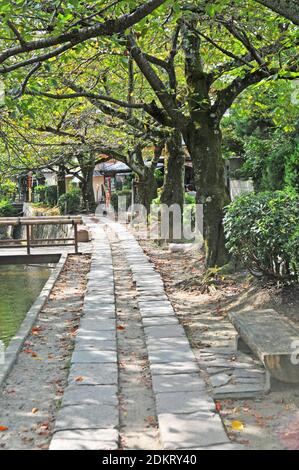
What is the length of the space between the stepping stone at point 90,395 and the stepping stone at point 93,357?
0.71 meters

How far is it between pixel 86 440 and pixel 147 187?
57.5ft

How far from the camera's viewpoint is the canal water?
9303 mm

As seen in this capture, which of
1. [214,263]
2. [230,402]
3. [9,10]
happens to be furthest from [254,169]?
[230,402]

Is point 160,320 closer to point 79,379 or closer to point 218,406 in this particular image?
point 79,379

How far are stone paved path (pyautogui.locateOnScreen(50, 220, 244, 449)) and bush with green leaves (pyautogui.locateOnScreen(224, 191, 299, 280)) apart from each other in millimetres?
1318

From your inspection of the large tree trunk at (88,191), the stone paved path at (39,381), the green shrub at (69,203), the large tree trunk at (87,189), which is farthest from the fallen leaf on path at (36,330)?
the large tree trunk at (88,191)

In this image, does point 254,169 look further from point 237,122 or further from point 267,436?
point 267,436

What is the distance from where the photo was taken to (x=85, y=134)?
18453 mm

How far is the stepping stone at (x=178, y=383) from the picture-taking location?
454cm

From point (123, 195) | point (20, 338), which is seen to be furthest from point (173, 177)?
point (123, 195)

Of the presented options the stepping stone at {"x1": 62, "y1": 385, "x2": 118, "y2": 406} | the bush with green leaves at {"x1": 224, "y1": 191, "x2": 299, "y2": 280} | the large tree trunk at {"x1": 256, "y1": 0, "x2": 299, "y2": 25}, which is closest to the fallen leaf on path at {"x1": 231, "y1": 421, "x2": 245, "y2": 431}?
the stepping stone at {"x1": 62, "y1": 385, "x2": 118, "y2": 406}

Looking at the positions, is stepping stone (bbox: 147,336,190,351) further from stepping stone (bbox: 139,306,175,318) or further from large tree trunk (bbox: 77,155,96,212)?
large tree trunk (bbox: 77,155,96,212)

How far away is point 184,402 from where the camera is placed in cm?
425
